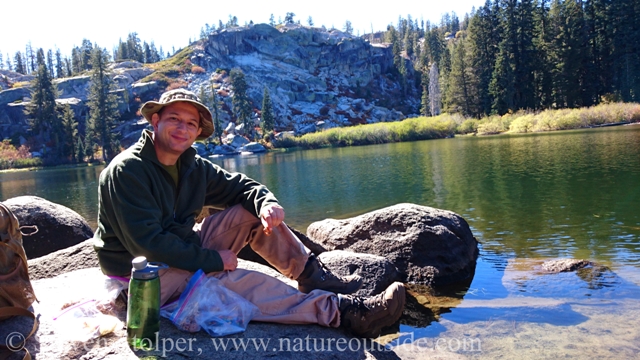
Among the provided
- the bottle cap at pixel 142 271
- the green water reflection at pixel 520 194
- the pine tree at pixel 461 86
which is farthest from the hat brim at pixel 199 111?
the pine tree at pixel 461 86

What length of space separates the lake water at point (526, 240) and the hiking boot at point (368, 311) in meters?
0.98

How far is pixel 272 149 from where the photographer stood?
66.2 m

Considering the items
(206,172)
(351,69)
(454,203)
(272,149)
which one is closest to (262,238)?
(206,172)

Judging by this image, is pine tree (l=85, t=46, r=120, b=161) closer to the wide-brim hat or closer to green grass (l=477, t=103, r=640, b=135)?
green grass (l=477, t=103, r=640, b=135)

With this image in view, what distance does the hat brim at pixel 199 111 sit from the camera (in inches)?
137

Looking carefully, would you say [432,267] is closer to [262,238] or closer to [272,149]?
[262,238]

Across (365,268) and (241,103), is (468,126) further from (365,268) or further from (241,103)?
(365,268)

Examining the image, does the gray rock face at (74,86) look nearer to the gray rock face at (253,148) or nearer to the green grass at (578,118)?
the gray rock face at (253,148)

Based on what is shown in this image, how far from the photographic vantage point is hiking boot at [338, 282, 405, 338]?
3.56 metres

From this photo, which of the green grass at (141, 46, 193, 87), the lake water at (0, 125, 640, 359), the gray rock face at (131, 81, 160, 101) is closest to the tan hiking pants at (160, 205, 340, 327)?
the lake water at (0, 125, 640, 359)

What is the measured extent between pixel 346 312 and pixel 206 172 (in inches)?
62.8

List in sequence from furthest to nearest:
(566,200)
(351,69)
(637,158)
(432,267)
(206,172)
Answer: (351,69) < (637,158) < (566,200) < (432,267) < (206,172)

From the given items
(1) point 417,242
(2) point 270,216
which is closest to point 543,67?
(1) point 417,242

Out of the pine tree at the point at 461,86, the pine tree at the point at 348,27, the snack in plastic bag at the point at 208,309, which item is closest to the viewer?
the snack in plastic bag at the point at 208,309
